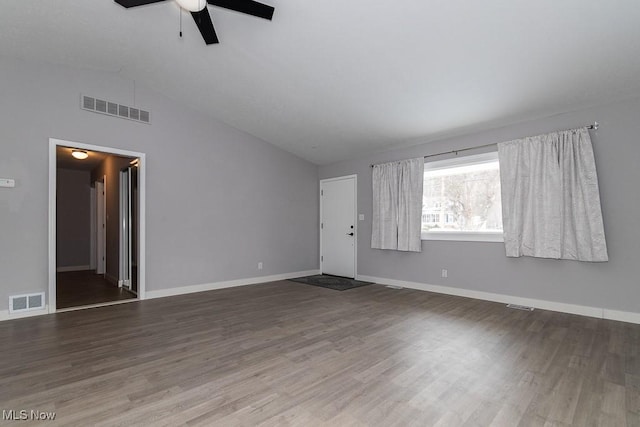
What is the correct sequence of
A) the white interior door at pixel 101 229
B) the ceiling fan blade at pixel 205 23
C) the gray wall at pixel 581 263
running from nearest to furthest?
the ceiling fan blade at pixel 205 23 → the gray wall at pixel 581 263 → the white interior door at pixel 101 229

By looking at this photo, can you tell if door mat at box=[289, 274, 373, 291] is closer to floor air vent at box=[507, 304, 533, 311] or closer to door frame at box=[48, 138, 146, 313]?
floor air vent at box=[507, 304, 533, 311]

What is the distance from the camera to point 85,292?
5.21m

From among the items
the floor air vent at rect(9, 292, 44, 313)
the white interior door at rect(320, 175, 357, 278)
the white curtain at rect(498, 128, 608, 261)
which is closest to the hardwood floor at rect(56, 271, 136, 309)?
the floor air vent at rect(9, 292, 44, 313)

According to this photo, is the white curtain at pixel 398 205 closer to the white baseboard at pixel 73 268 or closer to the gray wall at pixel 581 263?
the gray wall at pixel 581 263

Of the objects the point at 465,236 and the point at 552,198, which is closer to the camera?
the point at 552,198

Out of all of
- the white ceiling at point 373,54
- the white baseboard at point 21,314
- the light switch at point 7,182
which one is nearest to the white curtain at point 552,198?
the white ceiling at point 373,54

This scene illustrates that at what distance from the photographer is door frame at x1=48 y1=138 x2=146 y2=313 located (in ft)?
13.1

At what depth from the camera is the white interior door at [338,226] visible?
6.64m

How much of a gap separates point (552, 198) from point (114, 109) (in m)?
6.11

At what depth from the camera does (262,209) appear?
621 cm

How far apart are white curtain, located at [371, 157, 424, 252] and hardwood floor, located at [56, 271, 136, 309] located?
431 cm

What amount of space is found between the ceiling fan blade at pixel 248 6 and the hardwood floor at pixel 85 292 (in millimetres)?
4250

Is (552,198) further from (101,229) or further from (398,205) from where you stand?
(101,229)

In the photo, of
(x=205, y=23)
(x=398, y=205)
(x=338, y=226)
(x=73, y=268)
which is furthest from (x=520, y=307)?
(x=73, y=268)
